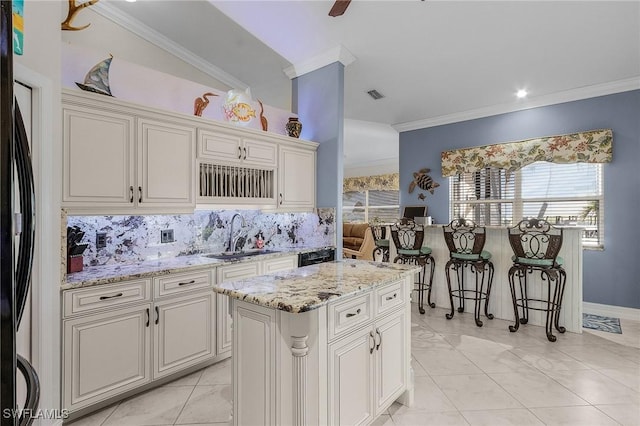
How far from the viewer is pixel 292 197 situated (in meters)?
3.53

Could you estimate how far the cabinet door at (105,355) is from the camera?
1.86 metres

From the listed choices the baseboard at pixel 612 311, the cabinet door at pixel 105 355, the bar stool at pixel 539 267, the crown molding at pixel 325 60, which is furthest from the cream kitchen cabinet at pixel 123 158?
the baseboard at pixel 612 311

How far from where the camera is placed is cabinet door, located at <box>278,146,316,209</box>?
11.2 feet

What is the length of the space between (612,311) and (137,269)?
532 centimetres

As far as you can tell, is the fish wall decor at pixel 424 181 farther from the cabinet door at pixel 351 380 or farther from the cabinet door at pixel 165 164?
the cabinet door at pixel 351 380

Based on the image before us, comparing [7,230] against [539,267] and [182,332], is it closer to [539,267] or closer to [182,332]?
[182,332]

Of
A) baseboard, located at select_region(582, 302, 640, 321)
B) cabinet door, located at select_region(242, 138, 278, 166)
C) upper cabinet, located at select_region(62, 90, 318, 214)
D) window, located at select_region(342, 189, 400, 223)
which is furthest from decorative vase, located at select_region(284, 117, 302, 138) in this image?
window, located at select_region(342, 189, 400, 223)

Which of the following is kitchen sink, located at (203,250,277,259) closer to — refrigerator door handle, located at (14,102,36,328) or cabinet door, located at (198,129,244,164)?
cabinet door, located at (198,129,244,164)

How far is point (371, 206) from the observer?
10.0m

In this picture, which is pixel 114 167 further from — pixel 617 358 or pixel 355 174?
pixel 355 174

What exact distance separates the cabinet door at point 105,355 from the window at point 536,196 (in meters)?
4.46

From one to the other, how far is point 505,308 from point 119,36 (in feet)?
17.6

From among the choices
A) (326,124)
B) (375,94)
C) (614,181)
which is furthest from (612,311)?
(326,124)

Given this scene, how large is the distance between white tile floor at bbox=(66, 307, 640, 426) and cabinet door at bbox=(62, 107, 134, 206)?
1.41 m
